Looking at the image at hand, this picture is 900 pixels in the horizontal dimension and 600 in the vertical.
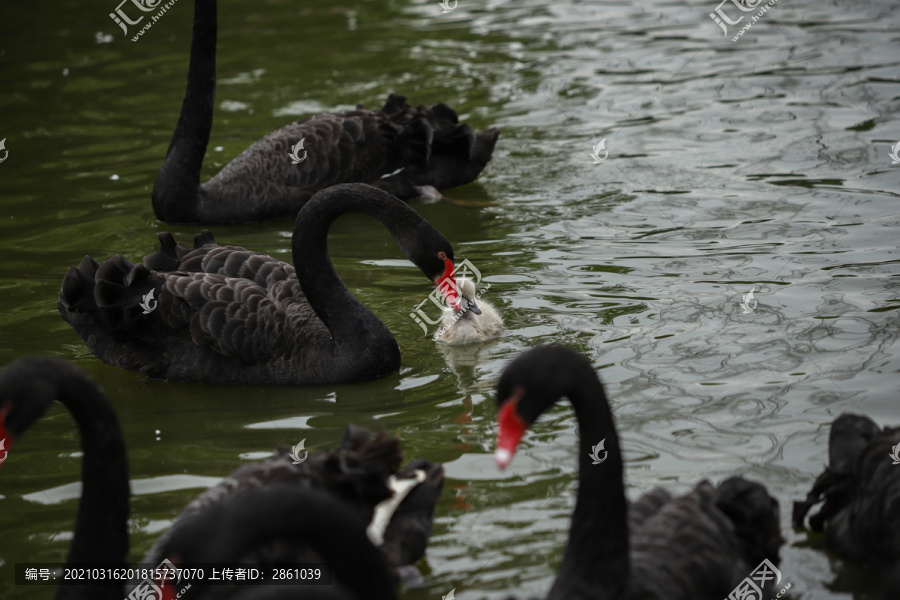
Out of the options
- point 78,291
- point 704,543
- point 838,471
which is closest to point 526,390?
point 704,543

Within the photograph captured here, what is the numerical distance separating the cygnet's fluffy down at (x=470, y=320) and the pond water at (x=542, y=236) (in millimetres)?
106

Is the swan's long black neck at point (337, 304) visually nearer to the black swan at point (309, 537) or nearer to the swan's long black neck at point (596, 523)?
the swan's long black neck at point (596, 523)

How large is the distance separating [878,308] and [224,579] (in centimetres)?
410

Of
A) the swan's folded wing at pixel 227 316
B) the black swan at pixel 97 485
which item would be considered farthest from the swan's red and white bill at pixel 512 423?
the swan's folded wing at pixel 227 316

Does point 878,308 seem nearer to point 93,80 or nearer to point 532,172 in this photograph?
point 532,172

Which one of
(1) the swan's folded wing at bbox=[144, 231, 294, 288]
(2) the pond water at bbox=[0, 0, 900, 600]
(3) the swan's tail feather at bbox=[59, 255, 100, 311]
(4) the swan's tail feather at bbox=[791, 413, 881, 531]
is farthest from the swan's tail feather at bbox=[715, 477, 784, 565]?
(3) the swan's tail feather at bbox=[59, 255, 100, 311]

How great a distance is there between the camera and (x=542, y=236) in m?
7.69

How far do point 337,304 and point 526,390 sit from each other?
2713mm

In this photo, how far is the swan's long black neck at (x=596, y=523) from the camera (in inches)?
130

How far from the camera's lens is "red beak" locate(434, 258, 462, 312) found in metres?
5.92

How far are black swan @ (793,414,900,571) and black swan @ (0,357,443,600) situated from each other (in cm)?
140

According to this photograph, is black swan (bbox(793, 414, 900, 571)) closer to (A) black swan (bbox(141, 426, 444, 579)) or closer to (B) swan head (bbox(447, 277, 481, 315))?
(A) black swan (bbox(141, 426, 444, 579))

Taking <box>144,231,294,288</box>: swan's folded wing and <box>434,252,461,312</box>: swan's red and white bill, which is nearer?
<box>434,252,461,312</box>: swan's red and white bill

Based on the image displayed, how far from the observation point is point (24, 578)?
13.9 ft
